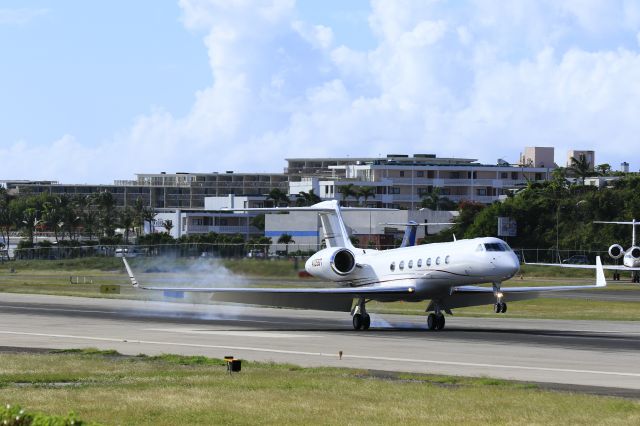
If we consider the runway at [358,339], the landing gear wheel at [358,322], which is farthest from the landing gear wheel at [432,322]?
the landing gear wheel at [358,322]

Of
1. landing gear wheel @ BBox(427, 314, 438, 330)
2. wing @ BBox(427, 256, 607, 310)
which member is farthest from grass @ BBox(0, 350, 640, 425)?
wing @ BBox(427, 256, 607, 310)

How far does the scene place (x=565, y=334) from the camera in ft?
146

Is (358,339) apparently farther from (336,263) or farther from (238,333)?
(336,263)

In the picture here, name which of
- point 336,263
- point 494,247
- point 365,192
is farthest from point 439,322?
point 365,192

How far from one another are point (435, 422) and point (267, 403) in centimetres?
373

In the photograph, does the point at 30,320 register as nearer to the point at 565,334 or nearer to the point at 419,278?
the point at 419,278

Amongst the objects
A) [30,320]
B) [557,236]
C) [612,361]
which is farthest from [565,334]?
[557,236]

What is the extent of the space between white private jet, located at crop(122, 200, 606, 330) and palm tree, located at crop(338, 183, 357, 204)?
14487cm

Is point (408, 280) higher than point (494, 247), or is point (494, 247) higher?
point (494, 247)

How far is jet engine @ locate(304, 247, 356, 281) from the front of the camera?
161ft

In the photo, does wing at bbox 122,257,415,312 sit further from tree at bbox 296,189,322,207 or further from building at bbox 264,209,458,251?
tree at bbox 296,189,322,207

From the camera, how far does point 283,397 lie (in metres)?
23.9

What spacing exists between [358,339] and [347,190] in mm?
154310

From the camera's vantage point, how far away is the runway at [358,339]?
3159cm
